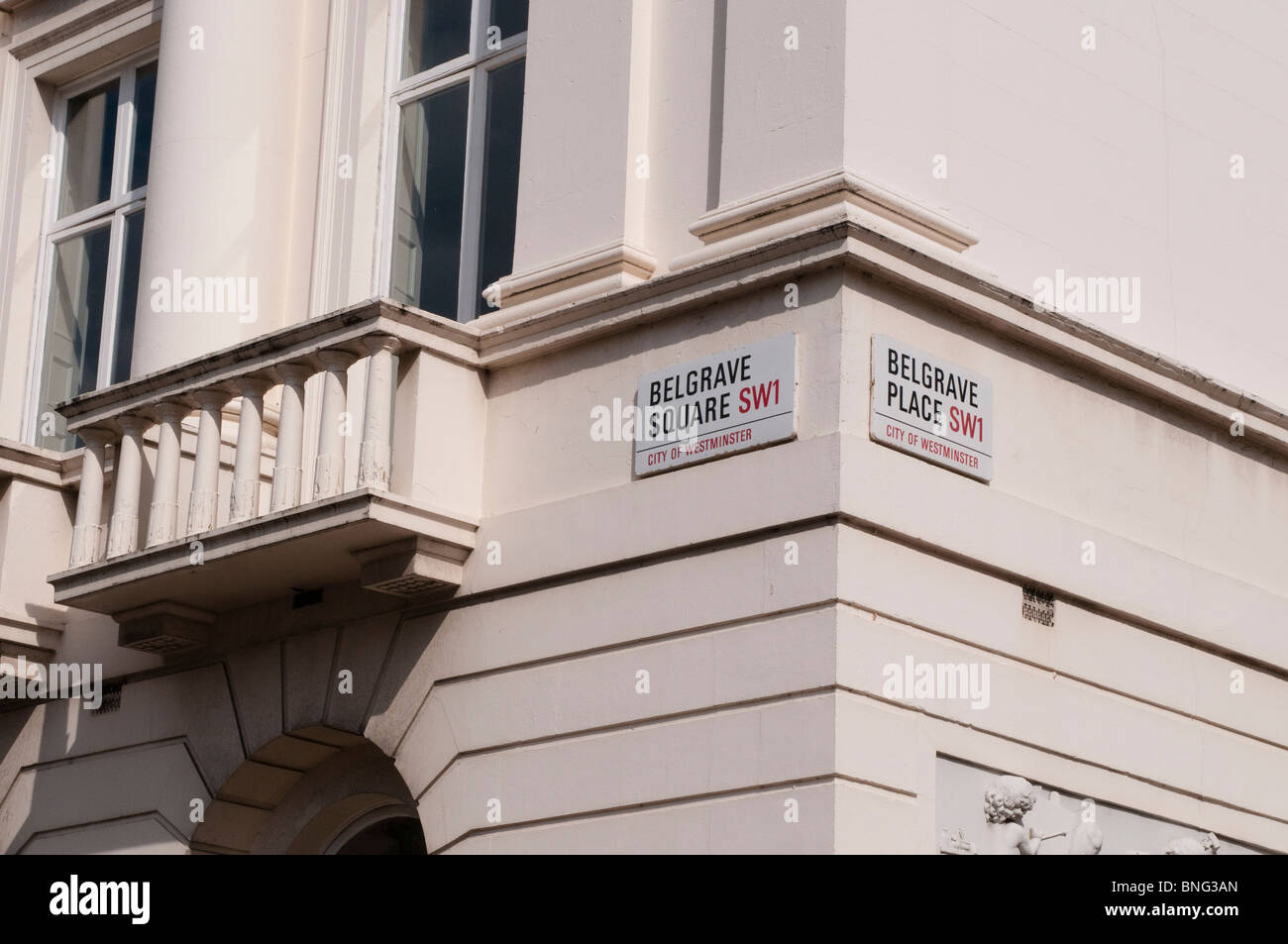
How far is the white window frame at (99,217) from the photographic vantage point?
18922 millimetres

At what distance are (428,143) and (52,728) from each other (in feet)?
15.9

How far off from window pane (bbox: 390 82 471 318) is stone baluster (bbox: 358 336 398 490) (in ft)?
7.98

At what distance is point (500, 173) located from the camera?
15.9 meters

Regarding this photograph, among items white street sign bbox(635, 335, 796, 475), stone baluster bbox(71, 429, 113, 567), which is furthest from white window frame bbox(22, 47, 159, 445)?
white street sign bbox(635, 335, 796, 475)

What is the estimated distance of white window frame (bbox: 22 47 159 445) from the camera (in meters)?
18.9

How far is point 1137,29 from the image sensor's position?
609 inches

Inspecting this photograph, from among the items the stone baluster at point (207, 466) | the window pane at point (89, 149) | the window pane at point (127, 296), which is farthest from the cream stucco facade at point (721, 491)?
the window pane at point (89, 149)

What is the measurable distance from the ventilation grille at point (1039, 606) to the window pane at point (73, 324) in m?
8.91

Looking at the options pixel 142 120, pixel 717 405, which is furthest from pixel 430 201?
pixel 717 405

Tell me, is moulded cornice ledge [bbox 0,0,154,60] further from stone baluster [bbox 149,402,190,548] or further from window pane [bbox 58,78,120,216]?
stone baluster [bbox 149,402,190,548]

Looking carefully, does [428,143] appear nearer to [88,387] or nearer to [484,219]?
[484,219]

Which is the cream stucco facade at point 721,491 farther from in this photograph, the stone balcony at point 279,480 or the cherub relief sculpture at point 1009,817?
the cherub relief sculpture at point 1009,817

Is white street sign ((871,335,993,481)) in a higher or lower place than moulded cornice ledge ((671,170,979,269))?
lower
